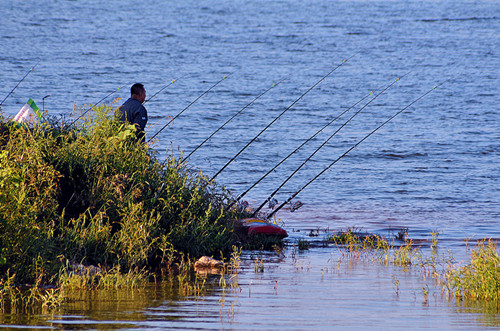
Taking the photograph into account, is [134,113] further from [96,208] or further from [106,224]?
[106,224]

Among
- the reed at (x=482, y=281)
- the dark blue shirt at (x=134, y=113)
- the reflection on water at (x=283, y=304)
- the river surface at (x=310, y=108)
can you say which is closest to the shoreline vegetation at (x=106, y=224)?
the reed at (x=482, y=281)

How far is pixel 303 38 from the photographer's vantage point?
168 feet

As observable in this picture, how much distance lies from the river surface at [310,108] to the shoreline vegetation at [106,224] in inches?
18.6

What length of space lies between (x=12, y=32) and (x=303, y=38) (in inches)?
743

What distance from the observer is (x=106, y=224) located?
8.46 m

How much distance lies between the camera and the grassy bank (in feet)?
24.0

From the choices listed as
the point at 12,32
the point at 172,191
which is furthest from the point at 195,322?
the point at 12,32

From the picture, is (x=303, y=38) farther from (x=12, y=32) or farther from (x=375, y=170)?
(x=375, y=170)

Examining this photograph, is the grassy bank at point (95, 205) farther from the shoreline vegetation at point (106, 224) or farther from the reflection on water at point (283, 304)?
the reflection on water at point (283, 304)

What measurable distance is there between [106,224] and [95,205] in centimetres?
35

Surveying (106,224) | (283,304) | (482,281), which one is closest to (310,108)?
(106,224)

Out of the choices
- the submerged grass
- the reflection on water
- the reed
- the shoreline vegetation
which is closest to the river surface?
the reflection on water

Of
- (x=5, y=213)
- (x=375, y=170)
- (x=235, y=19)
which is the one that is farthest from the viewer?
(x=235, y=19)

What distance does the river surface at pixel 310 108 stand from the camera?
7.16 m
